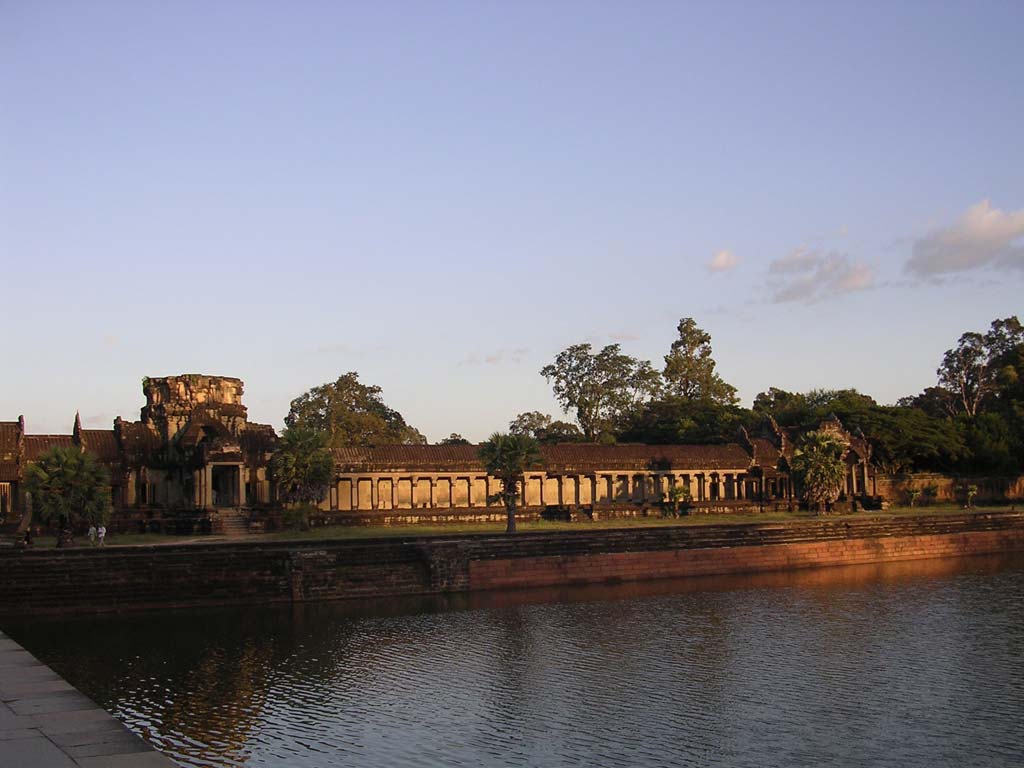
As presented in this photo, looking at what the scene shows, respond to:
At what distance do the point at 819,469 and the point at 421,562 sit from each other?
31.3m

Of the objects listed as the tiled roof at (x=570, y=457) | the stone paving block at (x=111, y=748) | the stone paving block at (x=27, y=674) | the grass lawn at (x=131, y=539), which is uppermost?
the tiled roof at (x=570, y=457)

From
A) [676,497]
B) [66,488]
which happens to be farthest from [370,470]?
[66,488]

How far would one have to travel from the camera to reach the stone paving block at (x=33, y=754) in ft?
44.7

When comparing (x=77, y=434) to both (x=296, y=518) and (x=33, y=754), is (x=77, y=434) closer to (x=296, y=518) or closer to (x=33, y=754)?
(x=296, y=518)

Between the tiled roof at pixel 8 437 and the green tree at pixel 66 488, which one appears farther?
the tiled roof at pixel 8 437

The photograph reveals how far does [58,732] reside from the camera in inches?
603

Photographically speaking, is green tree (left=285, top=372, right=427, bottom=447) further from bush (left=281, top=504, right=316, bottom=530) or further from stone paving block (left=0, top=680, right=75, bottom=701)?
stone paving block (left=0, top=680, right=75, bottom=701)

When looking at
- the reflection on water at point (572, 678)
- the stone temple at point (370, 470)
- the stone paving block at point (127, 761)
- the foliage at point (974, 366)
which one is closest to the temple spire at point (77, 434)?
the stone temple at point (370, 470)

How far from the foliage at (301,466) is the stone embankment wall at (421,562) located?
10.2m

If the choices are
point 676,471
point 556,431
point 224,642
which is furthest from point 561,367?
point 224,642

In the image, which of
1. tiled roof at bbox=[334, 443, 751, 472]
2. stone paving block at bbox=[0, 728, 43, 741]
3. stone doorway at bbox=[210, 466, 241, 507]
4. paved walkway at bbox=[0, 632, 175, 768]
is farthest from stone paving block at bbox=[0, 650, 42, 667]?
tiled roof at bbox=[334, 443, 751, 472]

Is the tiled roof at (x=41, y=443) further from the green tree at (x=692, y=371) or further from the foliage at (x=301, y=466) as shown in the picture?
the green tree at (x=692, y=371)

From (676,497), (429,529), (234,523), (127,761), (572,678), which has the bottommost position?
(572,678)

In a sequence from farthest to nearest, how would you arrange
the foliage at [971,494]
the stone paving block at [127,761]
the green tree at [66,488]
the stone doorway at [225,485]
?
the foliage at [971,494], the stone doorway at [225,485], the green tree at [66,488], the stone paving block at [127,761]
